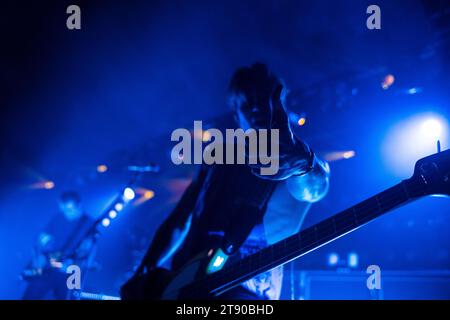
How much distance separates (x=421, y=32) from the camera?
4270 millimetres

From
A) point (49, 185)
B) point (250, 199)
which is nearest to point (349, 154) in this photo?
point (250, 199)

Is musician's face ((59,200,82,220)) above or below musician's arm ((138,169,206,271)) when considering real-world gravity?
above

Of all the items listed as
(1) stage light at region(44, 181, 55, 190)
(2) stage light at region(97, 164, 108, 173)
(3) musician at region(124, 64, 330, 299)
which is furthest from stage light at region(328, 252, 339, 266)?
(1) stage light at region(44, 181, 55, 190)

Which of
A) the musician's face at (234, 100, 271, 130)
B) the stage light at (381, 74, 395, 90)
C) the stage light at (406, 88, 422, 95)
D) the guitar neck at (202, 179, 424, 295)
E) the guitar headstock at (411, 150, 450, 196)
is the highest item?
the stage light at (381, 74, 395, 90)

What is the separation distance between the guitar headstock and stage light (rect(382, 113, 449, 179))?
3796 millimetres

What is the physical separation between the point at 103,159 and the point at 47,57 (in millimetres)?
3728

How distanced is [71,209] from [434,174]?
18.9 ft

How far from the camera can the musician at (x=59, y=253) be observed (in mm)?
4449

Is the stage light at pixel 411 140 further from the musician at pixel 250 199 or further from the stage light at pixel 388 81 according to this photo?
the musician at pixel 250 199

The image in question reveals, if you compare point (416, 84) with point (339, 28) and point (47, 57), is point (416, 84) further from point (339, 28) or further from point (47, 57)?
point (47, 57)

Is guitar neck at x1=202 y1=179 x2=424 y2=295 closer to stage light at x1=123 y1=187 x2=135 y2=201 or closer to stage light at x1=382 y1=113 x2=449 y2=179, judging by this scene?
stage light at x1=123 y1=187 x2=135 y2=201

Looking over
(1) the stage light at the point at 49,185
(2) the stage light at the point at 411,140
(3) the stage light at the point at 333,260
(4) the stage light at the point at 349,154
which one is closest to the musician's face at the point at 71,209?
(1) the stage light at the point at 49,185

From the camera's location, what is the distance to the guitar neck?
1351mm

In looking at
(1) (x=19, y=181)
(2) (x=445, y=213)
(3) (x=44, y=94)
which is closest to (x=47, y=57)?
(3) (x=44, y=94)
